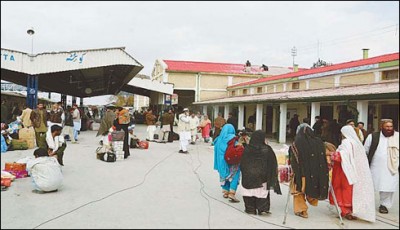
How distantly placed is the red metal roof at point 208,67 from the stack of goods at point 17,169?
2852cm

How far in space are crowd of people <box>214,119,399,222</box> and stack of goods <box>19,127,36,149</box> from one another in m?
8.88

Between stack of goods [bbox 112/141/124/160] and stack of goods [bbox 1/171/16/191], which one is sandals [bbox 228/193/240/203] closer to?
stack of goods [bbox 1/171/16/191]

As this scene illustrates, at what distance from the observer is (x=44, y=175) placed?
20.8 ft

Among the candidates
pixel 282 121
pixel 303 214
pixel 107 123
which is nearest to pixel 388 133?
pixel 303 214

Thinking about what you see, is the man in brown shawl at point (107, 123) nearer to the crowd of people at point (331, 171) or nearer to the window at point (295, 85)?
the crowd of people at point (331, 171)

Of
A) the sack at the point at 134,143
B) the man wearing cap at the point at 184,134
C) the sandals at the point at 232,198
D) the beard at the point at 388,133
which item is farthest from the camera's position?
the sack at the point at 134,143

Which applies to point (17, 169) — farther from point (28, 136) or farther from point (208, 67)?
point (208, 67)

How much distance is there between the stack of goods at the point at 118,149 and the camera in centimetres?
1051

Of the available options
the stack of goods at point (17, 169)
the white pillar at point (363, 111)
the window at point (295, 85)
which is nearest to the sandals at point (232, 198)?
the stack of goods at point (17, 169)

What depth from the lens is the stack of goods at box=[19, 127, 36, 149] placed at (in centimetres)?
1196

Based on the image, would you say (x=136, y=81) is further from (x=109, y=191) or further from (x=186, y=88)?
(x=109, y=191)

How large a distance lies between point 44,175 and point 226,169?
3.16m

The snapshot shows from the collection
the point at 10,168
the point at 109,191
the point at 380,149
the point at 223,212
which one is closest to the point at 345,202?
the point at 380,149

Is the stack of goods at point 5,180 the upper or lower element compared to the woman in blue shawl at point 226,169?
lower
